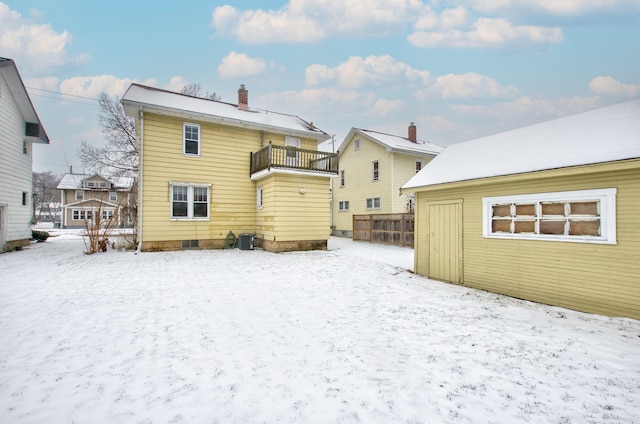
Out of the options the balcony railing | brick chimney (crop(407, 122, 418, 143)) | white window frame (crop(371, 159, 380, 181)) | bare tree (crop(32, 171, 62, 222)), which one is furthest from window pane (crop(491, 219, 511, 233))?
bare tree (crop(32, 171, 62, 222))

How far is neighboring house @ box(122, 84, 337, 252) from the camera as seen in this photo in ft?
42.5

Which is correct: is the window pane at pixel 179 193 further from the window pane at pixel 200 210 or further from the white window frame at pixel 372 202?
the white window frame at pixel 372 202

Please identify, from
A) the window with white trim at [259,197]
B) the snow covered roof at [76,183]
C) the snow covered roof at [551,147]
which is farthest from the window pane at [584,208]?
the snow covered roof at [76,183]

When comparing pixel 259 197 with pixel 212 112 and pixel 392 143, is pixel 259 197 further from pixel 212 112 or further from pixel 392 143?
pixel 392 143

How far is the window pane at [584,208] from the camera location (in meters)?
5.71

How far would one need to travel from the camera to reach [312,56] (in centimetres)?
2725

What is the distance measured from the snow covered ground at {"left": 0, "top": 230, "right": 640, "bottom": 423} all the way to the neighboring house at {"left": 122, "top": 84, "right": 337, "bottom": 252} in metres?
6.19

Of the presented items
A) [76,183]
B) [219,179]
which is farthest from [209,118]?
[76,183]

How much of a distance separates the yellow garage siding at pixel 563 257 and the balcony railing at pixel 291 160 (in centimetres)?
725

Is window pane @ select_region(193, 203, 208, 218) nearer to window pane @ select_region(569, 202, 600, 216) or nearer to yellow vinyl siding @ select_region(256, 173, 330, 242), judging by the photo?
yellow vinyl siding @ select_region(256, 173, 330, 242)

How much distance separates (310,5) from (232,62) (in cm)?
1347

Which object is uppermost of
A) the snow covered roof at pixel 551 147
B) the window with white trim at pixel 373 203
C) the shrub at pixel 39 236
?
the snow covered roof at pixel 551 147

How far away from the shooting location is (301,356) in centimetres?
383

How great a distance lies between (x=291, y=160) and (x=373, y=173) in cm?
907
